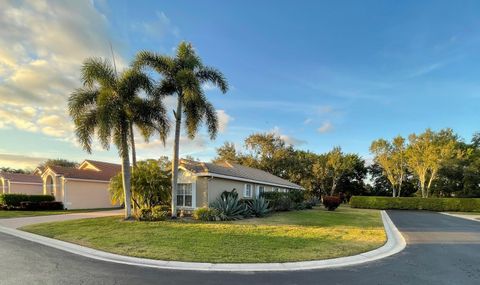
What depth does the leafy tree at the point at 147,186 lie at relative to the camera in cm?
1833

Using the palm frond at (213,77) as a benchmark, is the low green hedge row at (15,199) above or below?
below

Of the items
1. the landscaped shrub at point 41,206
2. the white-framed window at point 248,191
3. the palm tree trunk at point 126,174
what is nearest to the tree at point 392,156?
the white-framed window at point 248,191

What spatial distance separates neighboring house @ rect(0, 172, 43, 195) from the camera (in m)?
32.9

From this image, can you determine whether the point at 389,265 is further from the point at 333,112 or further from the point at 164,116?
the point at 333,112

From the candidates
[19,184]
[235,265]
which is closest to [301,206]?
[235,265]

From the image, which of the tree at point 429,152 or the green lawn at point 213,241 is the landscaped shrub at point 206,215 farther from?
the tree at point 429,152

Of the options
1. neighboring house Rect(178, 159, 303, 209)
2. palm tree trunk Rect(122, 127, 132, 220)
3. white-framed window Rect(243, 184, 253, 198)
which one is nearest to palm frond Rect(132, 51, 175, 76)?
palm tree trunk Rect(122, 127, 132, 220)

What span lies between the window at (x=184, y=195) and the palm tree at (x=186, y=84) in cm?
330

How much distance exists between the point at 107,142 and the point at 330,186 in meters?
43.0

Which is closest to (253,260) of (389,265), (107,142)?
(389,265)

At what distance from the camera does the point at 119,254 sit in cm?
887

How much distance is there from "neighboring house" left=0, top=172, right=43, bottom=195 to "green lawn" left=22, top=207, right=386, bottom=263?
23.1 m

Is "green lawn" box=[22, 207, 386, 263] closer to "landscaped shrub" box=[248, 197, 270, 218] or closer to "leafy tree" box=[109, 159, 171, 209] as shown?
"leafy tree" box=[109, 159, 171, 209]

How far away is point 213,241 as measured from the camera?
10.6 metres
